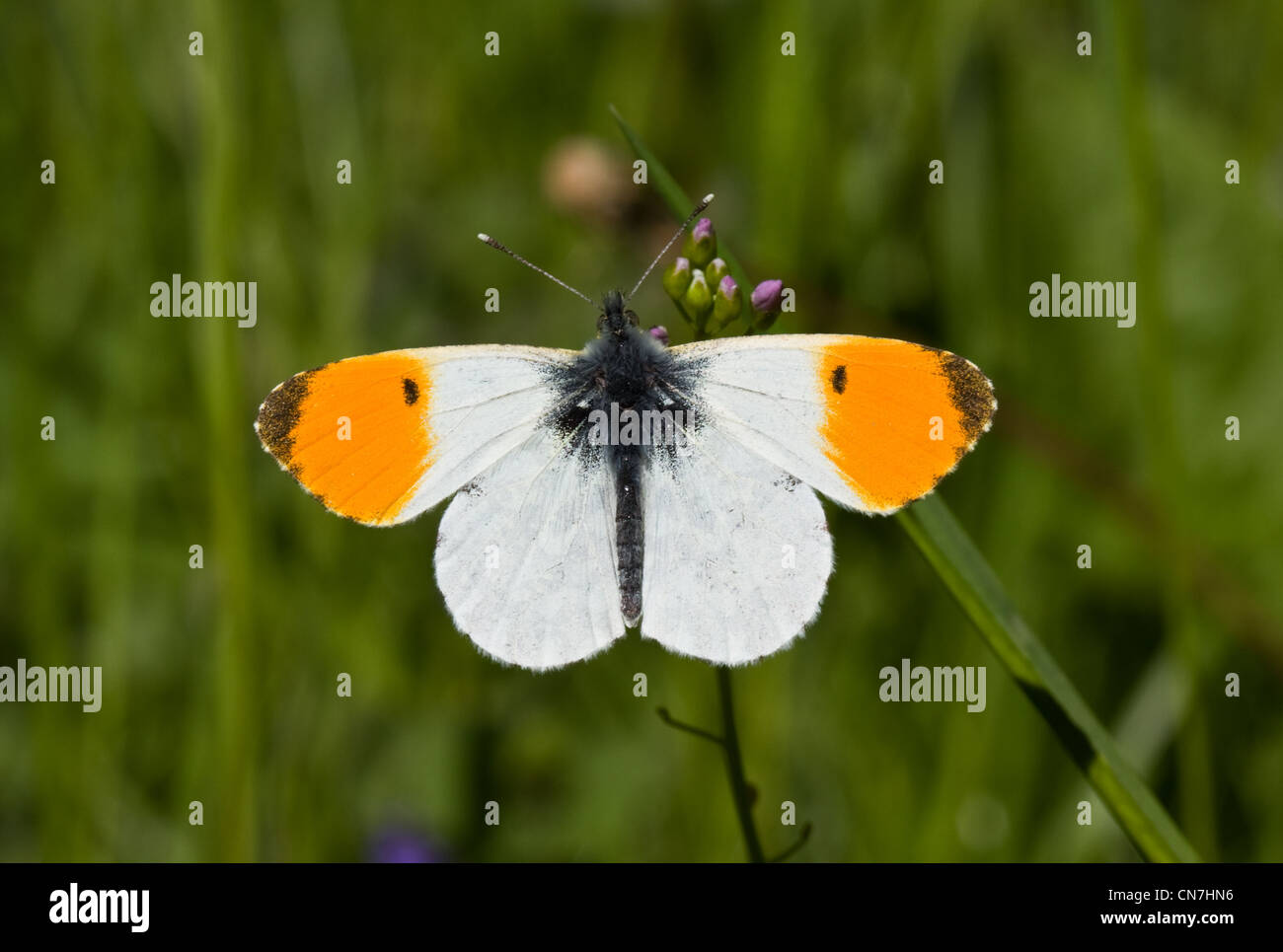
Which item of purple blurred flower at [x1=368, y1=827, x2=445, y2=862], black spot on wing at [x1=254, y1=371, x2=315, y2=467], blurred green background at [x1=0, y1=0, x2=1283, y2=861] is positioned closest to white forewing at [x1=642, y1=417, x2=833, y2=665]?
black spot on wing at [x1=254, y1=371, x2=315, y2=467]

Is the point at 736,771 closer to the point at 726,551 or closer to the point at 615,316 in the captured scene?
the point at 726,551

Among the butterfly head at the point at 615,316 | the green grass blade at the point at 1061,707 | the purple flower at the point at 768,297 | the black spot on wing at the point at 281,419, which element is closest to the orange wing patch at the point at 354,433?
the black spot on wing at the point at 281,419

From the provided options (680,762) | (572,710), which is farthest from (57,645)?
(680,762)

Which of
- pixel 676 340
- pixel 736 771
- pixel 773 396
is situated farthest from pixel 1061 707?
pixel 676 340

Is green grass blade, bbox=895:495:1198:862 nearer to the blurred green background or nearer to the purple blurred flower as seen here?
the blurred green background
